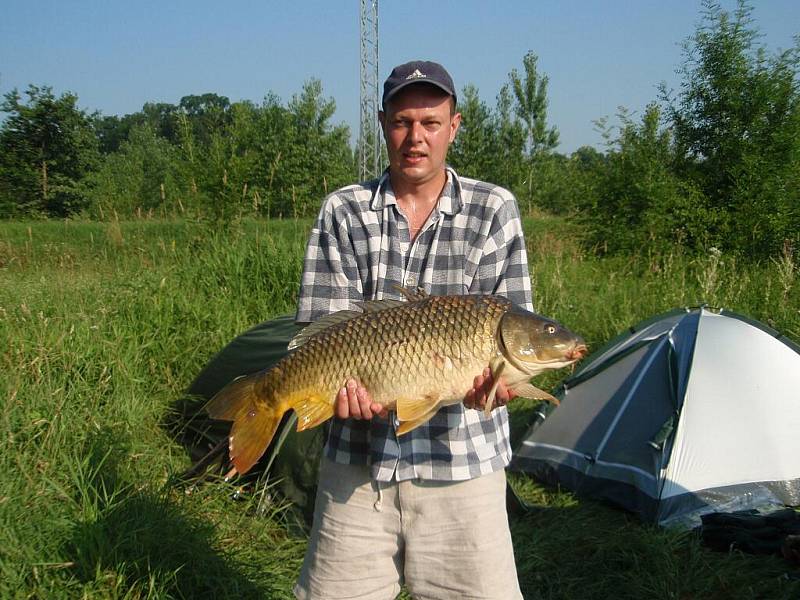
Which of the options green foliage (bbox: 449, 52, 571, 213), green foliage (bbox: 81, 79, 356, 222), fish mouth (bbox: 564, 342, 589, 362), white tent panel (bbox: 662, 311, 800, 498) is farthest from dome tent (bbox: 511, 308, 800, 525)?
green foliage (bbox: 449, 52, 571, 213)

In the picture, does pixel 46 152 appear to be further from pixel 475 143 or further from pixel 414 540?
pixel 414 540

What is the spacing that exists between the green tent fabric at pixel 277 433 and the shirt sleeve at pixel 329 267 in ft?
4.35

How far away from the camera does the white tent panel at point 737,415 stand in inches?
145

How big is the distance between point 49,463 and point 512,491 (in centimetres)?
223

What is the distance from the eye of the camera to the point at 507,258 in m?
1.92

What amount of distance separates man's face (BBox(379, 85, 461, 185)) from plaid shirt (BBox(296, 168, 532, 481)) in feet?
0.32

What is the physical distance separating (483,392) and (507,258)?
1.34 ft

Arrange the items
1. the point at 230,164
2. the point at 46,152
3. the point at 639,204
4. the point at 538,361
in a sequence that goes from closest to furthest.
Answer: the point at 538,361
the point at 230,164
the point at 639,204
the point at 46,152

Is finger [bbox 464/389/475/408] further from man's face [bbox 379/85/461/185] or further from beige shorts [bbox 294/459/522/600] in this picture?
man's face [bbox 379/85/461/185]

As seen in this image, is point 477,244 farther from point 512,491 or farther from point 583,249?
point 583,249

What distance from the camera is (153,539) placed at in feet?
8.64

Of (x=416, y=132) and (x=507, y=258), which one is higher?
(x=416, y=132)

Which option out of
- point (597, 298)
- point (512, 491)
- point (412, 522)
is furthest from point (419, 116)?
point (597, 298)

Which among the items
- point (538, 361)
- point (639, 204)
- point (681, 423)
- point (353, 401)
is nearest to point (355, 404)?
point (353, 401)
